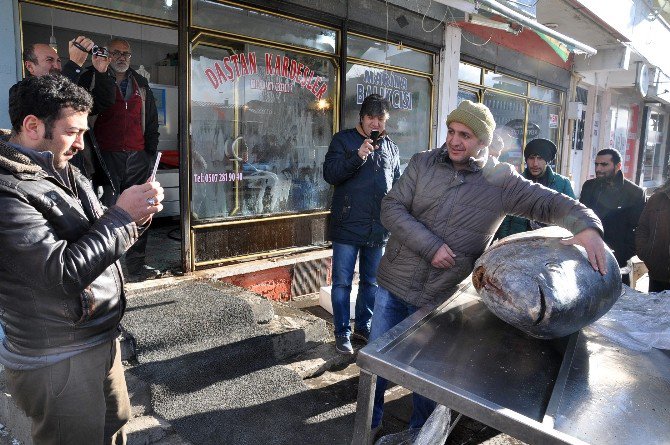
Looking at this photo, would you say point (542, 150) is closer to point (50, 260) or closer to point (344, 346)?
point (344, 346)

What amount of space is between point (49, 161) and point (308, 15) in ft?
14.6

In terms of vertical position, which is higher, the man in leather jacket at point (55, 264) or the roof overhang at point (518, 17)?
the roof overhang at point (518, 17)

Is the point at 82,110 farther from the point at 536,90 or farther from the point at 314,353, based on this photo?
the point at 536,90

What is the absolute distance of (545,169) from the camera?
4316 mm

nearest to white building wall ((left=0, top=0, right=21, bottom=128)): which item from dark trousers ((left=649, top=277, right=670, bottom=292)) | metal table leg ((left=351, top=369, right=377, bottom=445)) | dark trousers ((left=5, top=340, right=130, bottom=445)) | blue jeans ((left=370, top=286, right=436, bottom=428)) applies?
dark trousers ((left=5, top=340, right=130, bottom=445))

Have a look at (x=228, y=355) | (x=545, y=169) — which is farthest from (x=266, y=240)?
(x=545, y=169)

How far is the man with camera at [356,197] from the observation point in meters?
4.07

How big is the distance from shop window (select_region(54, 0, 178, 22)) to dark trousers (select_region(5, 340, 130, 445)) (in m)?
3.35

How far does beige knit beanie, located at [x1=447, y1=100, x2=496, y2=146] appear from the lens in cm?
264

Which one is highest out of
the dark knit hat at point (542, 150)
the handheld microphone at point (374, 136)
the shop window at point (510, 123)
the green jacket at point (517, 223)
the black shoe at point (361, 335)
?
the shop window at point (510, 123)

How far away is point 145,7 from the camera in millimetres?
4523

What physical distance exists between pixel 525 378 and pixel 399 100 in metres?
5.78

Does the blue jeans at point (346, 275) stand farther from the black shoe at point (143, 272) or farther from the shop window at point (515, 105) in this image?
the shop window at point (515, 105)

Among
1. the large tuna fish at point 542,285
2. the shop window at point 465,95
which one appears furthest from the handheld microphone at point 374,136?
the shop window at point 465,95
